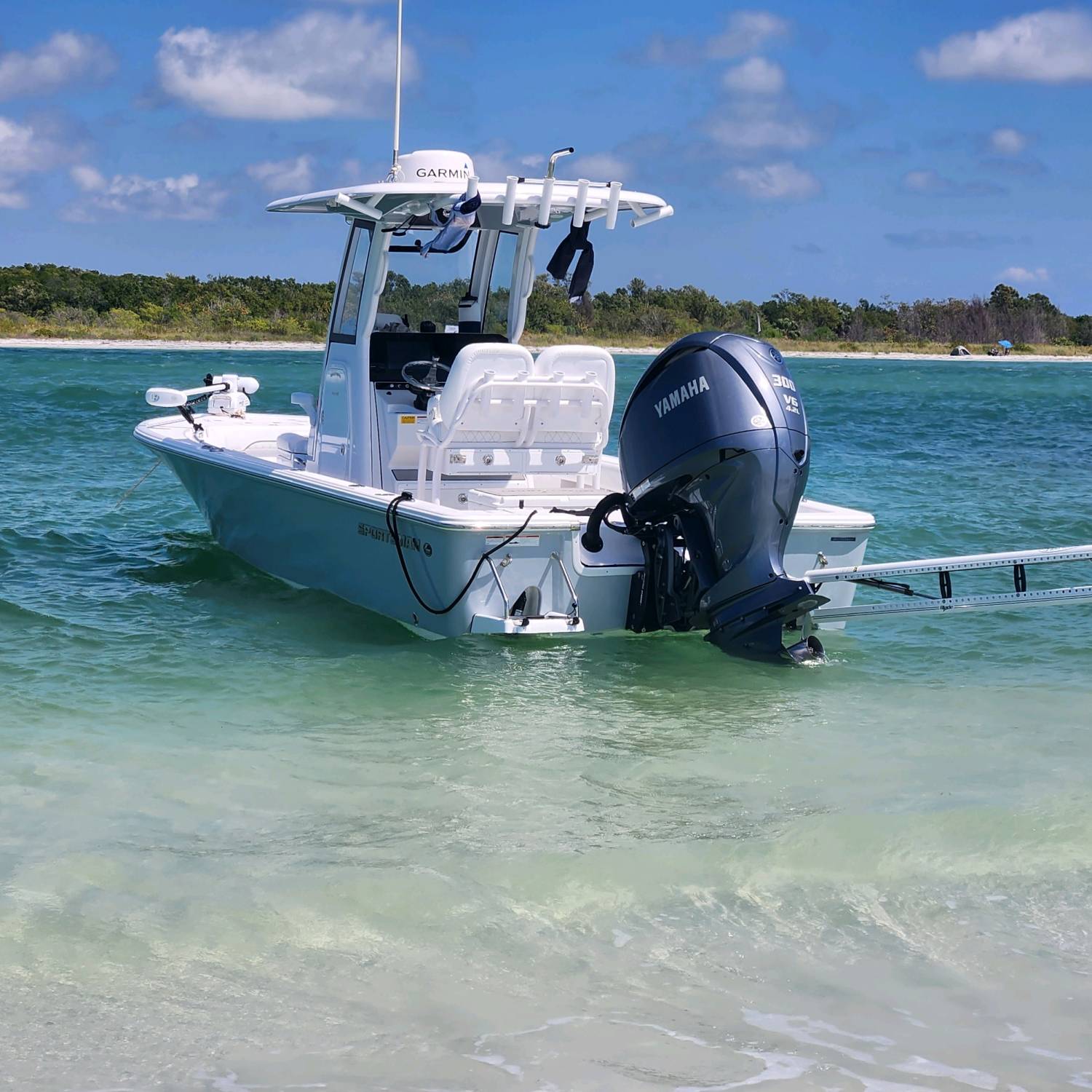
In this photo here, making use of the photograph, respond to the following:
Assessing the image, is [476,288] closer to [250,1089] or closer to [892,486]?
[250,1089]

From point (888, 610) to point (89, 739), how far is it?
3232 millimetres

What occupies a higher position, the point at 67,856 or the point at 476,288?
the point at 476,288

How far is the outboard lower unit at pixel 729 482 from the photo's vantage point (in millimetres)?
5727

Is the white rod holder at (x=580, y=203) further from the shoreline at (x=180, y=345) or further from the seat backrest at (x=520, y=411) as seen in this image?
the shoreline at (x=180, y=345)

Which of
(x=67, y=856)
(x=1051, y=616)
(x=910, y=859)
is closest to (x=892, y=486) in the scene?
(x=1051, y=616)

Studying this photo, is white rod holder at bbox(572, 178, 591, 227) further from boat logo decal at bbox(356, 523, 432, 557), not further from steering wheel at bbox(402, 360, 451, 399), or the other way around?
boat logo decal at bbox(356, 523, 432, 557)

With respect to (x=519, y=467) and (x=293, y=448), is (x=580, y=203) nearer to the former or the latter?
(x=519, y=467)

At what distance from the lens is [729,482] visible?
5.75 metres

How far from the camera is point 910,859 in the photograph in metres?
4.32

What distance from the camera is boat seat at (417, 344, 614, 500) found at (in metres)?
6.73

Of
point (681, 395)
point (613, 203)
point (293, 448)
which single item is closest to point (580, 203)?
point (613, 203)

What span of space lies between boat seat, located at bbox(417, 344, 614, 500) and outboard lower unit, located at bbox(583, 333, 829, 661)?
87cm

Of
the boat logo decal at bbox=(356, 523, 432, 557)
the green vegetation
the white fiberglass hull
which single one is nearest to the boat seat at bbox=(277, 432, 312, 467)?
the white fiberglass hull

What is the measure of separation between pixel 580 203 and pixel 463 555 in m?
1.91
